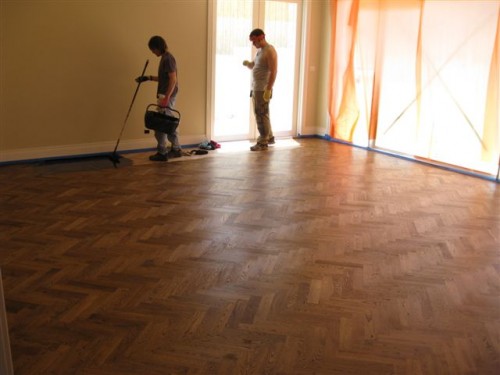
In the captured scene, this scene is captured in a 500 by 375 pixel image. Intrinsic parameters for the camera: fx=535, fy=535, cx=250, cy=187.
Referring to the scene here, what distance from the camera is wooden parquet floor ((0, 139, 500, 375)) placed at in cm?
244

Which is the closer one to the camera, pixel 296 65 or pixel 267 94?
pixel 267 94

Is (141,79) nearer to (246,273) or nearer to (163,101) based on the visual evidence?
(163,101)

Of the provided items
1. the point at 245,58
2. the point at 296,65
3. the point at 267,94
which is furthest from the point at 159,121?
the point at 296,65

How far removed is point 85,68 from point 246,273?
13.1 feet

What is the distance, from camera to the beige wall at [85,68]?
228 inches

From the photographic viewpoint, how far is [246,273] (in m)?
3.30

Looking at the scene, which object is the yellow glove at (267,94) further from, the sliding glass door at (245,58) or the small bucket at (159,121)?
the small bucket at (159,121)

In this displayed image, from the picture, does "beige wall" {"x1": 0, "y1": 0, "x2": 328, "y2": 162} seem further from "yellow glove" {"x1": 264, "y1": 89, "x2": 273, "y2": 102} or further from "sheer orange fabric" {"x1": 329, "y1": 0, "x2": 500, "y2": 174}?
"sheer orange fabric" {"x1": 329, "y1": 0, "x2": 500, "y2": 174}

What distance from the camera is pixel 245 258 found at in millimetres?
3535

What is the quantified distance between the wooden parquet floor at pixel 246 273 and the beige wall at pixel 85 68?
0.68 metres

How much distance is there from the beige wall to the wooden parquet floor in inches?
26.6

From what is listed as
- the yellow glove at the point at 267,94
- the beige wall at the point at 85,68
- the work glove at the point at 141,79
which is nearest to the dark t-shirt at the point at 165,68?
the work glove at the point at 141,79

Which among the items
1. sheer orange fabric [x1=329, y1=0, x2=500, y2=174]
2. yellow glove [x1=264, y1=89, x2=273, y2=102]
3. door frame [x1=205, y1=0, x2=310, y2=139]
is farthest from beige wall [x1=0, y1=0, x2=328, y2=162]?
sheer orange fabric [x1=329, y1=0, x2=500, y2=174]

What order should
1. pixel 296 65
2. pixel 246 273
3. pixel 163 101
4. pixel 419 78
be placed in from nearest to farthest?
pixel 246 273
pixel 163 101
pixel 419 78
pixel 296 65
